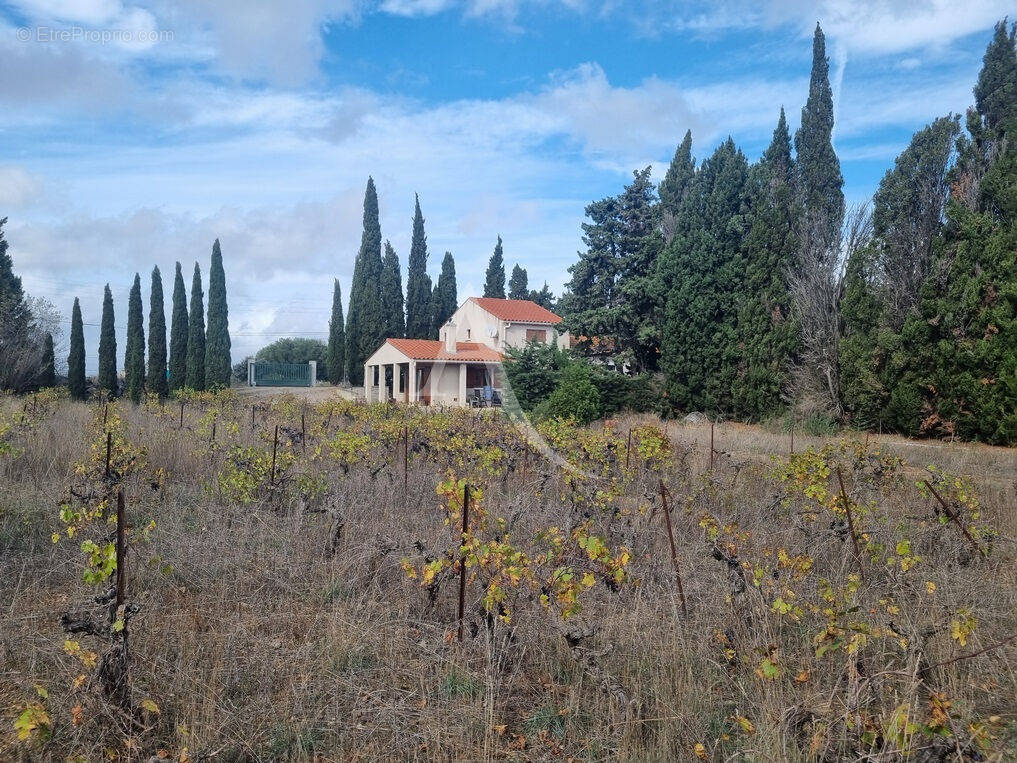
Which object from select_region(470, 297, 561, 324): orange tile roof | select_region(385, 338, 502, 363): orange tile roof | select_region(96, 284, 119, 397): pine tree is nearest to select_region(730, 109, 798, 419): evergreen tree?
select_region(385, 338, 502, 363): orange tile roof

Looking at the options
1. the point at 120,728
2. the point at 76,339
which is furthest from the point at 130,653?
the point at 76,339

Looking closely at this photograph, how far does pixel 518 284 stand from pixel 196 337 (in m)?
19.8

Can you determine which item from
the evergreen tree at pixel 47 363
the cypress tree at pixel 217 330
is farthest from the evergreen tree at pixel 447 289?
the evergreen tree at pixel 47 363

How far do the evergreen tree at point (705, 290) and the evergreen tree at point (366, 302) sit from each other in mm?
16054

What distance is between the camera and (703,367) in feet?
61.2

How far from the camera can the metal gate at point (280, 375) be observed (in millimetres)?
36062

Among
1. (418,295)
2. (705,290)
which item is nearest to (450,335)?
(418,295)

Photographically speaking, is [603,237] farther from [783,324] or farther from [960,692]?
[960,692]

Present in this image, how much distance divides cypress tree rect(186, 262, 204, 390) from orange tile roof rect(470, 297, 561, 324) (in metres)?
11.4

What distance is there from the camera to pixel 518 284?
43.6 metres

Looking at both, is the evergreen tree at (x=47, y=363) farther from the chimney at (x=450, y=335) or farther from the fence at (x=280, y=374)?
the chimney at (x=450, y=335)

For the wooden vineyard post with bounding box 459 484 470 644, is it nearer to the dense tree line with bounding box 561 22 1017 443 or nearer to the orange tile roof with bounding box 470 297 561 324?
the dense tree line with bounding box 561 22 1017 443

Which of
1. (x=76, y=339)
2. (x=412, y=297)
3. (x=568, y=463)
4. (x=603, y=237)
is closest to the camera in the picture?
(x=568, y=463)

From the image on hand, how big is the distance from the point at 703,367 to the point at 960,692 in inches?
639
